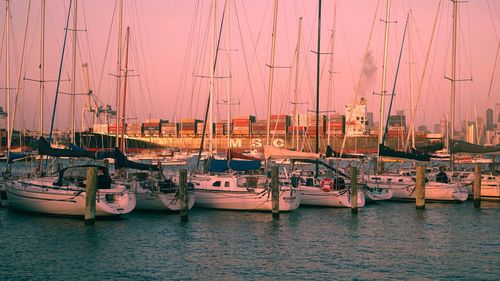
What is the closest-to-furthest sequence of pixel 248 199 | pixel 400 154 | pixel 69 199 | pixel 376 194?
pixel 69 199, pixel 248 199, pixel 376 194, pixel 400 154

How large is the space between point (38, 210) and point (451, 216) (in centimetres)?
2224

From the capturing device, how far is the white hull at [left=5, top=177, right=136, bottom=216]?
30.2 m

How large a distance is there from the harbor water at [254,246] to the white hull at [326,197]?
0.69m

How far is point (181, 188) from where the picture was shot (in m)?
30.4

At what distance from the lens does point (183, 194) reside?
30.6 metres

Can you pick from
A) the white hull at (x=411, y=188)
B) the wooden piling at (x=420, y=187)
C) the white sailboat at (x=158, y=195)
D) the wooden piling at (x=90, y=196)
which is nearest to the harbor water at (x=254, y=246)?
the wooden piling at (x=90, y=196)

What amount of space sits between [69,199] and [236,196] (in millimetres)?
8622

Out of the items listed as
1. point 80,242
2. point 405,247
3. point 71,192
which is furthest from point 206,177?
point 405,247

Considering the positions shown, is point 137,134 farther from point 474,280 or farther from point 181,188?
point 474,280

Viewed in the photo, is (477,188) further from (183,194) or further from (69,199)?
(69,199)

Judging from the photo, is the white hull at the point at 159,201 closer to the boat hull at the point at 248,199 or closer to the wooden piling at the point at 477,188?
the boat hull at the point at 248,199

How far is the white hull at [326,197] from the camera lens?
36.0 meters

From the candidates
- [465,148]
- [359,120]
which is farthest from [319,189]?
[359,120]

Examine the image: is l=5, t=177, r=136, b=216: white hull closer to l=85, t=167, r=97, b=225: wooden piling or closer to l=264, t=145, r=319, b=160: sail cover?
l=85, t=167, r=97, b=225: wooden piling
